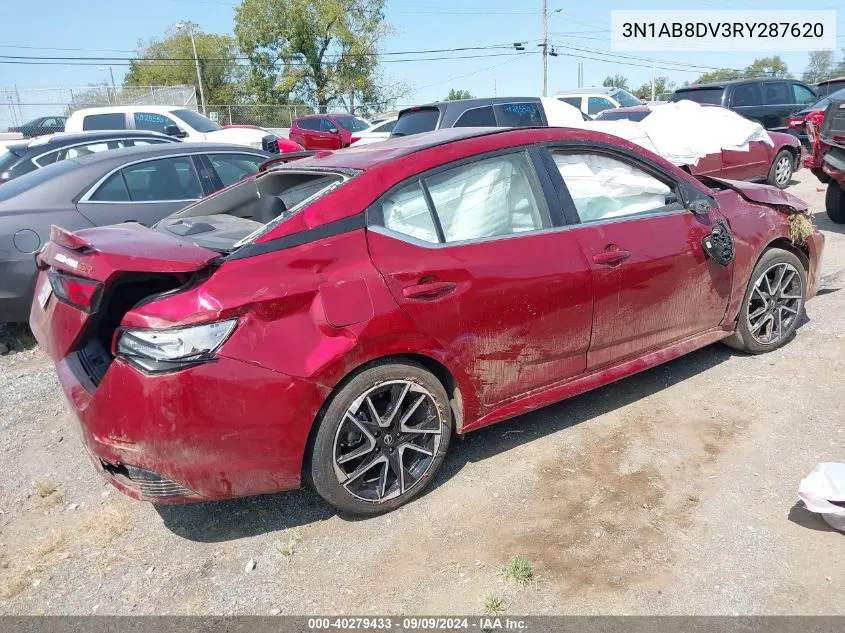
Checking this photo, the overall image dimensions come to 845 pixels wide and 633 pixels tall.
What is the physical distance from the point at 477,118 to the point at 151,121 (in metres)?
9.09

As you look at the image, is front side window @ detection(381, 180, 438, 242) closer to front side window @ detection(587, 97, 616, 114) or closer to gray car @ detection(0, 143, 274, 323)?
gray car @ detection(0, 143, 274, 323)

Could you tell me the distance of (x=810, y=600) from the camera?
7.92 feet

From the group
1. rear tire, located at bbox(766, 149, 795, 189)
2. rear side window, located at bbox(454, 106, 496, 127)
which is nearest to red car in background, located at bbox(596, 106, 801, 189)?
rear tire, located at bbox(766, 149, 795, 189)

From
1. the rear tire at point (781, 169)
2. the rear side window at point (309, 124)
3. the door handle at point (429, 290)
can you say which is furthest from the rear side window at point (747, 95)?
the door handle at point (429, 290)

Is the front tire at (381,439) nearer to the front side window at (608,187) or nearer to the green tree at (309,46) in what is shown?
the front side window at (608,187)

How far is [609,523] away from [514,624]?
2.42 feet

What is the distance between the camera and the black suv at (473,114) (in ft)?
30.2

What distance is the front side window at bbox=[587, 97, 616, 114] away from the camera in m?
17.3

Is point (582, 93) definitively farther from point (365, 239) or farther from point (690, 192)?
point (365, 239)

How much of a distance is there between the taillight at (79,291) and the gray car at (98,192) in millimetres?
2607

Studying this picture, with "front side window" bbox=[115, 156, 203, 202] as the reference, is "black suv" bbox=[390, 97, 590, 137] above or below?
above

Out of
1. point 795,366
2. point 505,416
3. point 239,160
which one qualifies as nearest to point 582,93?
point 239,160

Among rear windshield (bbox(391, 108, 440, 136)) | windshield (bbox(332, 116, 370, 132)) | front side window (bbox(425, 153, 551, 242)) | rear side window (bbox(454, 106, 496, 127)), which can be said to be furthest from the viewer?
windshield (bbox(332, 116, 370, 132))

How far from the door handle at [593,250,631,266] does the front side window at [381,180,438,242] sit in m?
0.90
